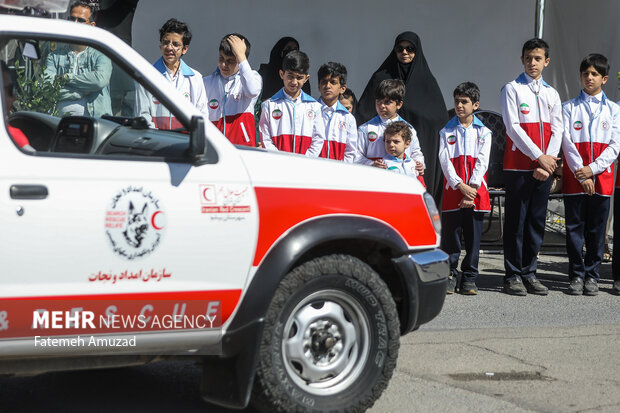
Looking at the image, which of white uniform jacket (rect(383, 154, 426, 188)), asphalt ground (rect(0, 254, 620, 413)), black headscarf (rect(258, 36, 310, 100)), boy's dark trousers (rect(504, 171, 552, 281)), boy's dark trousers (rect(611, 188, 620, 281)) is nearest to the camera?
asphalt ground (rect(0, 254, 620, 413))

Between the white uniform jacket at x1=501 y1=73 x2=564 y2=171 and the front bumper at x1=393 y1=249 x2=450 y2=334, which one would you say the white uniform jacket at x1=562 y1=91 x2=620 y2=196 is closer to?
the white uniform jacket at x1=501 y1=73 x2=564 y2=171

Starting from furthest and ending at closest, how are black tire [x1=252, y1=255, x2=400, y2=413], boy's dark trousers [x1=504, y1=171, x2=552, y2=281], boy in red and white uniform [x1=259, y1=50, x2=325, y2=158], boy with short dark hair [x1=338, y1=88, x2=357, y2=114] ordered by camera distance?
boy with short dark hair [x1=338, y1=88, x2=357, y2=114]
boy's dark trousers [x1=504, y1=171, x2=552, y2=281]
boy in red and white uniform [x1=259, y1=50, x2=325, y2=158]
black tire [x1=252, y1=255, x2=400, y2=413]

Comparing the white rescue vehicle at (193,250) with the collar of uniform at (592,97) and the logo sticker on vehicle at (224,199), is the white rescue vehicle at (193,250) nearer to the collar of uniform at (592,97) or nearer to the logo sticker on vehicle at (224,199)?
the logo sticker on vehicle at (224,199)

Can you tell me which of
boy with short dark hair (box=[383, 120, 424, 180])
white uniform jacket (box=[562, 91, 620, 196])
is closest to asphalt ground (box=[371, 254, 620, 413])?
white uniform jacket (box=[562, 91, 620, 196])

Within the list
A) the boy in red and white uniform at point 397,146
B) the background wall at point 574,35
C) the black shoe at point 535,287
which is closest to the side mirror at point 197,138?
the boy in red and white uniform at point 397,146

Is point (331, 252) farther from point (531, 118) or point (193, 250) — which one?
point (531, 118)

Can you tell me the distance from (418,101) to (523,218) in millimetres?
2311

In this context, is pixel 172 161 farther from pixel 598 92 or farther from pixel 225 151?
pixel 598 92

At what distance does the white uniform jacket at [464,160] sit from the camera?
8.48m

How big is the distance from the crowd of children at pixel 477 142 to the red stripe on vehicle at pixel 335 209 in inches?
129

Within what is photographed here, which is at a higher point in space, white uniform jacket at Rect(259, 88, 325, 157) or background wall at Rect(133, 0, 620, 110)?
background wall at Rect(133, 0, 620, 110)

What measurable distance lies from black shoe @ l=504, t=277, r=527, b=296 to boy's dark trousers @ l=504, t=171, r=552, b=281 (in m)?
0.04

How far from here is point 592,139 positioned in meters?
8.77

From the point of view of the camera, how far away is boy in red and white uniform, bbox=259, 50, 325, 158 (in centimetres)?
799
